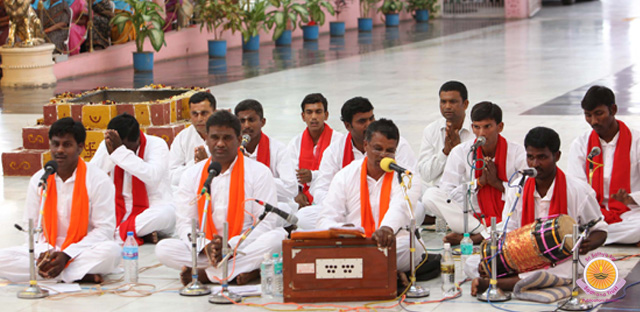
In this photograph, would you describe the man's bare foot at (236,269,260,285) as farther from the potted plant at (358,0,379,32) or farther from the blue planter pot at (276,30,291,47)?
the potted plant at (358,0,379,32)

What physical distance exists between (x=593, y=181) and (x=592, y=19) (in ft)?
83.2

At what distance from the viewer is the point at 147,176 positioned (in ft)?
21.6

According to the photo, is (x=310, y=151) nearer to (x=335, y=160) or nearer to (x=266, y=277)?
(x=335, y=160)

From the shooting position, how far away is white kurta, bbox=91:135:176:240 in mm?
6500

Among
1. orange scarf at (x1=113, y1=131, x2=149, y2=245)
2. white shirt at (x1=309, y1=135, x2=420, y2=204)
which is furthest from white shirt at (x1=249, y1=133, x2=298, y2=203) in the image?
orange scarf at (x1=113, y1=131, x2=149, y2=245)

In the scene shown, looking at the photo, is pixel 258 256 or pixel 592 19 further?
pixel 592 19

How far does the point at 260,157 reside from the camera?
6887 mm

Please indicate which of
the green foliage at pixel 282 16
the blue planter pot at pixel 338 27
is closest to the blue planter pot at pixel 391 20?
the blue planter pot at pixel 338 27

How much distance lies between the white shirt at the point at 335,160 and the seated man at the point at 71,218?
154cm

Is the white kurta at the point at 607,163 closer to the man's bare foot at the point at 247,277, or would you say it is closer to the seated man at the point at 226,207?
the seated man at the point at 226,207

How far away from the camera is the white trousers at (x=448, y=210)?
21.7ft

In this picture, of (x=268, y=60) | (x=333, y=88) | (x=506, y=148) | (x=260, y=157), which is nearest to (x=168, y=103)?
(x=260, y=157)

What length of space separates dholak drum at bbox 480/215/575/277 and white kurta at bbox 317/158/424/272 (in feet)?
1.53

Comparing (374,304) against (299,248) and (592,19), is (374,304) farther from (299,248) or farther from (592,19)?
(592,19)
